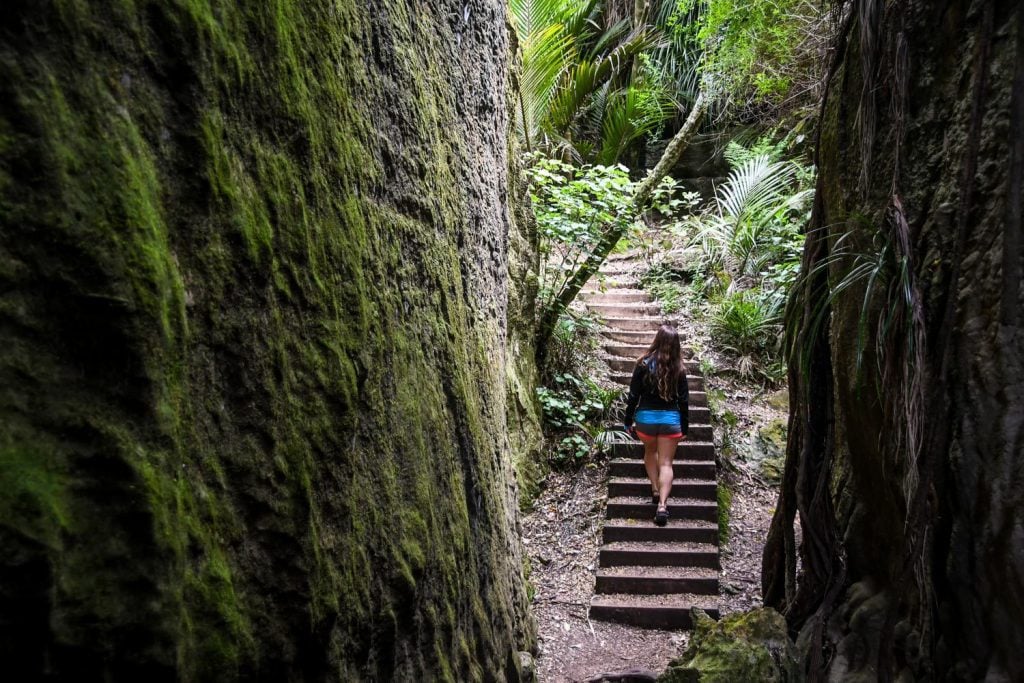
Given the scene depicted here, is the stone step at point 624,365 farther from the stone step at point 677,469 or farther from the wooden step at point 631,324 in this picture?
the stone step at point 677,469

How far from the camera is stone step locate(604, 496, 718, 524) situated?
624 centimetres

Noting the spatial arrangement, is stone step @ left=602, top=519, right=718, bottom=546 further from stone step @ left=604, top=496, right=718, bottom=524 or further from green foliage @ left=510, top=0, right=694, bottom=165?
green foliage @ left=510, top=0, right=694, bottom=165

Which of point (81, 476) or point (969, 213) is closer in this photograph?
point (81, 476)

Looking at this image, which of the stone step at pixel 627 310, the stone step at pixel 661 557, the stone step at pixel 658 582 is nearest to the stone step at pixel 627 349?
the stone step at pixel 627 310

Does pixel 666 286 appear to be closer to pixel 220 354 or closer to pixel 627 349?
pixel 627 349

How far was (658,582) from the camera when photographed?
5.57 m

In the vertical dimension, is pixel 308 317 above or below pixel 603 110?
below

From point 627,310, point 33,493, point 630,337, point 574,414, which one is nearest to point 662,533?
point 574,414

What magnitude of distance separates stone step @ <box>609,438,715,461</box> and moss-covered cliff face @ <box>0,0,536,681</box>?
4.60 metres

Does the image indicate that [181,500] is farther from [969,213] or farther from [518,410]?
[518,410]

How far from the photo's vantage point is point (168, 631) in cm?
121

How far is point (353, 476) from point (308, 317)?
1.46 feet

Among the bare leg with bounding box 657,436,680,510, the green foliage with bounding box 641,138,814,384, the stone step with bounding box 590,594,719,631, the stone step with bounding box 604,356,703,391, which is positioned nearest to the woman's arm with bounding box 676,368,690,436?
the bare leg with bounding box 657,436,680,510

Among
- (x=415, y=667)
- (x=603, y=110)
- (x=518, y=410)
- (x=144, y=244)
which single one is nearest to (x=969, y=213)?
(x=415, y=667)
